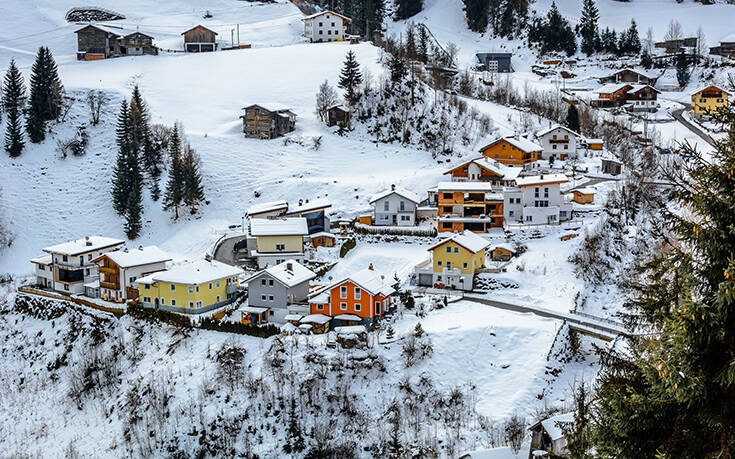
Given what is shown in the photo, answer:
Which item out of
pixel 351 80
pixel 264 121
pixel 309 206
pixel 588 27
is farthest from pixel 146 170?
pixel 588 27

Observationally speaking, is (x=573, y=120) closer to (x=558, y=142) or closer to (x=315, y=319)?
(x=558, y=142)

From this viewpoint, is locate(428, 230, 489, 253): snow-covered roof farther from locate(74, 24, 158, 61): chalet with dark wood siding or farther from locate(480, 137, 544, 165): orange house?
locate(74, 24, 158, 61): chalet with dark wood siding

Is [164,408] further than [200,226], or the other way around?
[200,226]

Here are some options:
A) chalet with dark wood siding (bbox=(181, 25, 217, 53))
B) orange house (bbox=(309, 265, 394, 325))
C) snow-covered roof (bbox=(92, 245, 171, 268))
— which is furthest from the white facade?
chalet with dark wood siding (bbox=(181, 25, 217, 53))

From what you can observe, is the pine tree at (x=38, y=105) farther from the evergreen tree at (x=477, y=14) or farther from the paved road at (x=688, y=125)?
the evergreen tree at (x=477, y=14)

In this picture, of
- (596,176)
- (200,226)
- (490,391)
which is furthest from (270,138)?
(490,391)

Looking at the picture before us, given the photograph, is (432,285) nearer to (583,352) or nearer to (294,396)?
(583,352)

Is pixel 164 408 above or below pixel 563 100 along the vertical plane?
below
